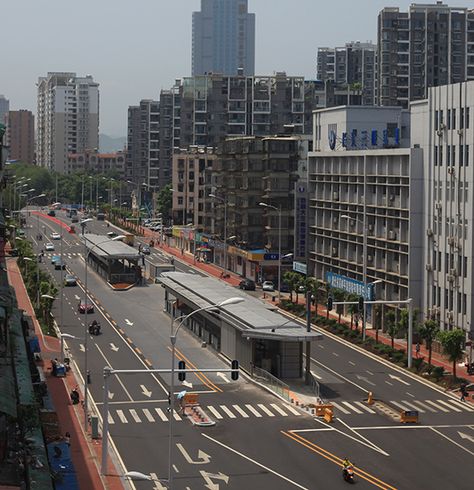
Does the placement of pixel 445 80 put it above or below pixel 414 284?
above

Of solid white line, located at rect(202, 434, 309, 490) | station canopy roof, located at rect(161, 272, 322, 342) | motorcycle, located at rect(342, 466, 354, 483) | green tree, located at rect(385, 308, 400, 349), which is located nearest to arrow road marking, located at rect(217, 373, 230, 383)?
station canopy roof, located at rect(161, 272, 322, 342)

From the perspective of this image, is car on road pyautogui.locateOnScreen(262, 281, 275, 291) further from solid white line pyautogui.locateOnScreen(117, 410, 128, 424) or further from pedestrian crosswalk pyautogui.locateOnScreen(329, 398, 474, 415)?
solid white line pyautogui.locateOnScreen(117, 410, 128, 424)

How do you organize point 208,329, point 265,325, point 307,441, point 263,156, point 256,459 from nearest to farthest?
1. point 256,459
2. point 307,441
3. point 265,325
4. point 208,329
5. point 263,156

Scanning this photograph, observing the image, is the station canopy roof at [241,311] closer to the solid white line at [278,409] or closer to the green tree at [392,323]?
the solid white line at [278,409]

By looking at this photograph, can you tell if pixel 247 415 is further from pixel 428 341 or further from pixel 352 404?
pixel 428 341

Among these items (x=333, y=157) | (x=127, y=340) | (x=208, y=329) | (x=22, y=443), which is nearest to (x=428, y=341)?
(x=208, y=329)

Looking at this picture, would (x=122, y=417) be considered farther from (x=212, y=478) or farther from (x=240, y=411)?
(x=212, y=478)

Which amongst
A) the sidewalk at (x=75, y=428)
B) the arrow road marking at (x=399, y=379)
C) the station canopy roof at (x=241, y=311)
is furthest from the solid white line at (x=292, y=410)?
the sidewalk at (x=75, y=428)
